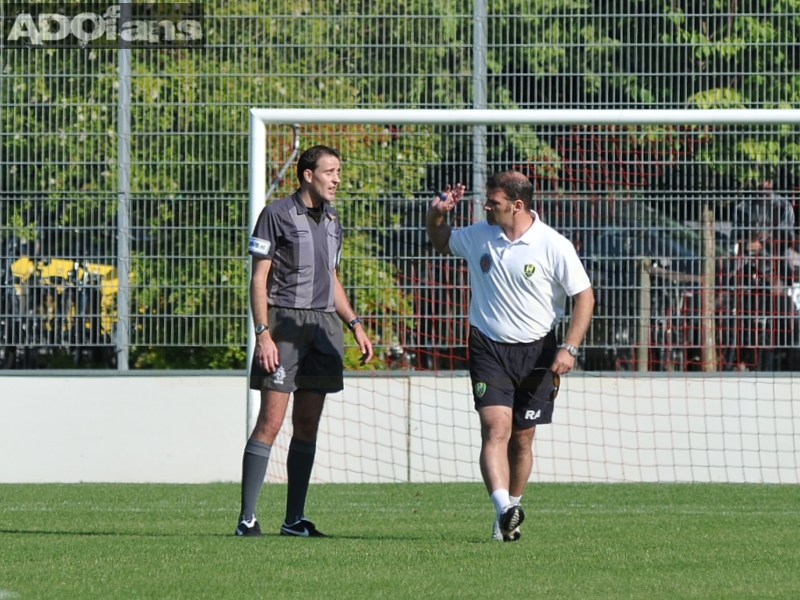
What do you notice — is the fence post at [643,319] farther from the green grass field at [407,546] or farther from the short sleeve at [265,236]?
the short sleeve at [265,236]

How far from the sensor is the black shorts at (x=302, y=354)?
6.90 metres

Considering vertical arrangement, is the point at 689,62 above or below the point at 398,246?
above

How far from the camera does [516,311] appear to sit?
696cm

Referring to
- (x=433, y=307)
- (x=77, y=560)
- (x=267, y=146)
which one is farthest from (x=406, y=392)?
(x=77, y=560)

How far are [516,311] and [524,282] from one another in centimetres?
14

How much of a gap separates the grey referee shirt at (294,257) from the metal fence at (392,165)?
12.3ft

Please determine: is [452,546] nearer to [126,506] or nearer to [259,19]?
[126,506]

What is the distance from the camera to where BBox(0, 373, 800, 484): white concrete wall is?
34.9 feet

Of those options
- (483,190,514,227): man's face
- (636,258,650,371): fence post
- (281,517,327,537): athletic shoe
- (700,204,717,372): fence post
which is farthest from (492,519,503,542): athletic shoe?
(700,204,717,372): fence post

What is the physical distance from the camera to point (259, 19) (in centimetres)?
1110

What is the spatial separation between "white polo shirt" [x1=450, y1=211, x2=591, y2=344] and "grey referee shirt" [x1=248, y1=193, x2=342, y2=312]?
30.1 inches

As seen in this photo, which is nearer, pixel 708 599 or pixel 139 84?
pixel 708 599

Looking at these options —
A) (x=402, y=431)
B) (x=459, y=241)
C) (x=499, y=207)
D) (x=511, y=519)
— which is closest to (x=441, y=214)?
(x=459, y=241)

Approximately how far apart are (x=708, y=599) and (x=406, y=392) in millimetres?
5915
